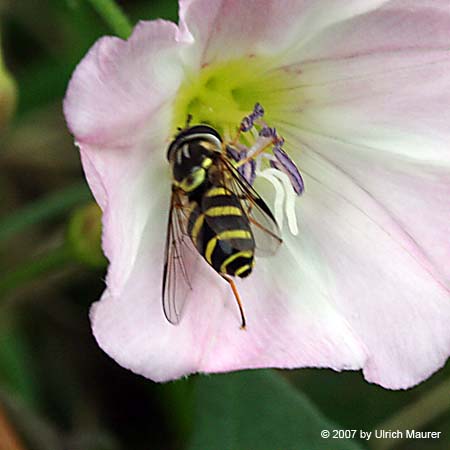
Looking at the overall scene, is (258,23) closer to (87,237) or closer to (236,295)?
(236,295)

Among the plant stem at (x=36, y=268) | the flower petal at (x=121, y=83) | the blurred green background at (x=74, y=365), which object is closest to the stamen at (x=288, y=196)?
the flower petal at (x=121, y=83)

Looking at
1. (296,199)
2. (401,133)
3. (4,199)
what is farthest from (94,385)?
(401,133)

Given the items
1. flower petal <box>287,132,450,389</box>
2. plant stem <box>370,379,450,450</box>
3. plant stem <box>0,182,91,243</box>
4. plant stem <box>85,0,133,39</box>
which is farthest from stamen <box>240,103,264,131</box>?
plant stem <box>370,379,450,450</box>

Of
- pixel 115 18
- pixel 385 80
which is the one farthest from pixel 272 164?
pixel 115 18

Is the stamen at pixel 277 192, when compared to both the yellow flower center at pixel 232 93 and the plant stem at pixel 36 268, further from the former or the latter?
the plant stem at pixel 36 268

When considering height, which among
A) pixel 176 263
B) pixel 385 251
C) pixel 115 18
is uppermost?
pixel 115 18

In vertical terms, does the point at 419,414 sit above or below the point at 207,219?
below
